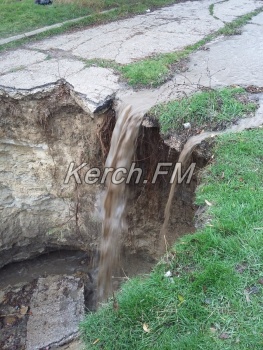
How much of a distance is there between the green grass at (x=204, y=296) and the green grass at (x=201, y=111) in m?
0.94

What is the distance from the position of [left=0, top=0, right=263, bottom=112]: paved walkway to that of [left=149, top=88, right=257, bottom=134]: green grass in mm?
361

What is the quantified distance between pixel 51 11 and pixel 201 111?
13.5 ft

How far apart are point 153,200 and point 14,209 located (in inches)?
69.9

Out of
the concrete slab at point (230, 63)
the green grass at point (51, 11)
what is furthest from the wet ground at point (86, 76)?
the green grass at point (51, 11)

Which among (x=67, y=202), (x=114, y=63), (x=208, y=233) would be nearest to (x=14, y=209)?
(x=67, y=202)

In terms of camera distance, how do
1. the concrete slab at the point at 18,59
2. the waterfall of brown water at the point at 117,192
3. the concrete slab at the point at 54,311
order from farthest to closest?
the concrete slab at the point at 18,59 < the concrete slab at the point at 54,311 < the waterfall of brown water at the point at 117,192

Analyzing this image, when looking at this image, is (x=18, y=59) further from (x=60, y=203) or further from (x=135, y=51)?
(x=60, y=203)

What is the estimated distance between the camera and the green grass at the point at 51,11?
618 centimetres

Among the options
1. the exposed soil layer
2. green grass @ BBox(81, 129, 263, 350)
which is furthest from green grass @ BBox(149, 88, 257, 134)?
green grass @ BBox(81, 129, 263, 350)

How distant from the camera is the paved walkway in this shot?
417 cm

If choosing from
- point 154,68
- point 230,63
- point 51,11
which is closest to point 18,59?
point 154,68

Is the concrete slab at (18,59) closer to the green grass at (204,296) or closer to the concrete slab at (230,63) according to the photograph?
the concrete slab at (230,63)

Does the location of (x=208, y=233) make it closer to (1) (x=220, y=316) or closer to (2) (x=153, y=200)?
(1) (x=220, y=316)

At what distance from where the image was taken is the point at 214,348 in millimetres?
1996
